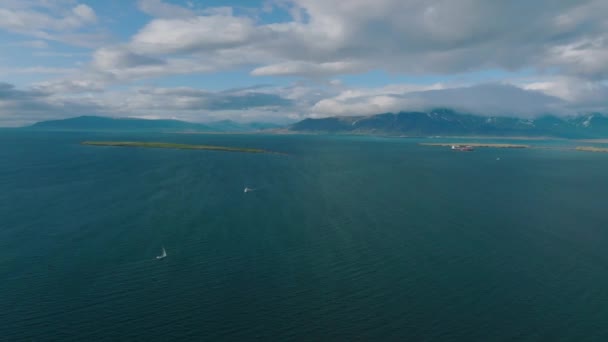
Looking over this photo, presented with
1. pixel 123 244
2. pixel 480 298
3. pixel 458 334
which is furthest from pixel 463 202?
pixel 123 244

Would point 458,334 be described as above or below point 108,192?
below

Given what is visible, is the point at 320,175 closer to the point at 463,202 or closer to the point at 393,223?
the point at 463,202

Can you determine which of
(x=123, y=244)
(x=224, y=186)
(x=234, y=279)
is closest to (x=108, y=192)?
(x=224, y=186)

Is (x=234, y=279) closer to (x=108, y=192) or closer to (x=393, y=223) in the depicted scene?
(x=393, y=223)

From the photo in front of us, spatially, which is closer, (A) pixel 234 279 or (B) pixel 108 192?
(A) pixel 234 279

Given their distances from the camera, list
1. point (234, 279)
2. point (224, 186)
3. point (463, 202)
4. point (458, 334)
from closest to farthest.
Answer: point (458, 334)
point (234, 279)
point (463, 202)
point (224, 186)

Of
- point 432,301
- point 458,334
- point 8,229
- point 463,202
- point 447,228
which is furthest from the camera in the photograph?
point 463,202
